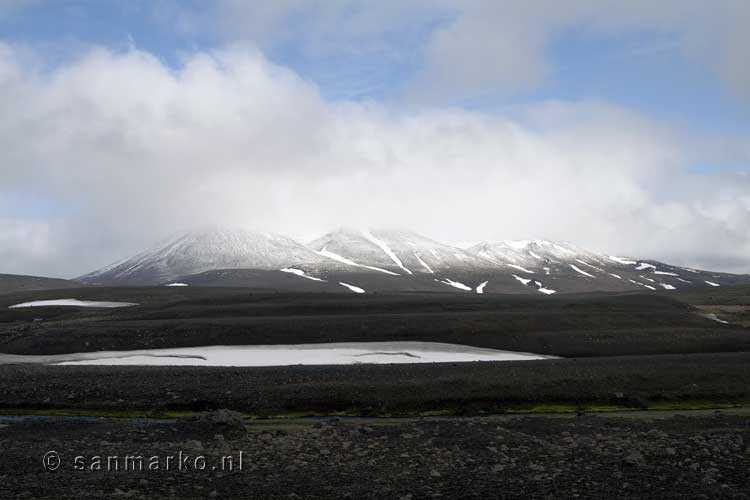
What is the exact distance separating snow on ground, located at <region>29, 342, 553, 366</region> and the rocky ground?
1982 centimetres

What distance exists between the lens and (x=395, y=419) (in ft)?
104

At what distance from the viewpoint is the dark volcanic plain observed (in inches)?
811

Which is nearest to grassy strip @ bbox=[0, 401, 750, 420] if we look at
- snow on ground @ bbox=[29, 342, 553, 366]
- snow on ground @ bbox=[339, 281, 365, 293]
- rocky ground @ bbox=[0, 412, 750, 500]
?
rocky ground @ bbox=[0, 412, 750, 500]

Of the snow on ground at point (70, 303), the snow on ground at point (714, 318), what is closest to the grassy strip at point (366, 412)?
the snow on ground at point (714, 318)

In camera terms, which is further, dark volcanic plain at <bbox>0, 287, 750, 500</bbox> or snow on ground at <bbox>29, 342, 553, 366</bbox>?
snow on ground at <bbox>29, 342, 553, 366</bbox>

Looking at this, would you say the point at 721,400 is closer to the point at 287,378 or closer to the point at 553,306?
the point at 287,378

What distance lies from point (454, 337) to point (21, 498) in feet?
151

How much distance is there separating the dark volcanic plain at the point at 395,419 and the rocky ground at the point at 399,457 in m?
0.10

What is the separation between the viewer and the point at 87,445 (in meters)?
25.1

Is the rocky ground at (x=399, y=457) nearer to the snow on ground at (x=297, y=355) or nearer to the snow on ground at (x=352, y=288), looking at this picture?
the snow on ground at (x=297, y=355)

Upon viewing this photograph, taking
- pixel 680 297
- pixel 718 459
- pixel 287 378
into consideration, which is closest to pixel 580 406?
pixel 718 459

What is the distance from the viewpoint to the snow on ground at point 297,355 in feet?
165

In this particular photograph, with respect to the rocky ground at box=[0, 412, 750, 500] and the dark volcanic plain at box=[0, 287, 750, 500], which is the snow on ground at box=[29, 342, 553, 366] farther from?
the rocky ground at box=[0, 412, 750, 500]

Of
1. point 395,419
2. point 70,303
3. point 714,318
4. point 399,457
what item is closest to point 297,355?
point 395,419
